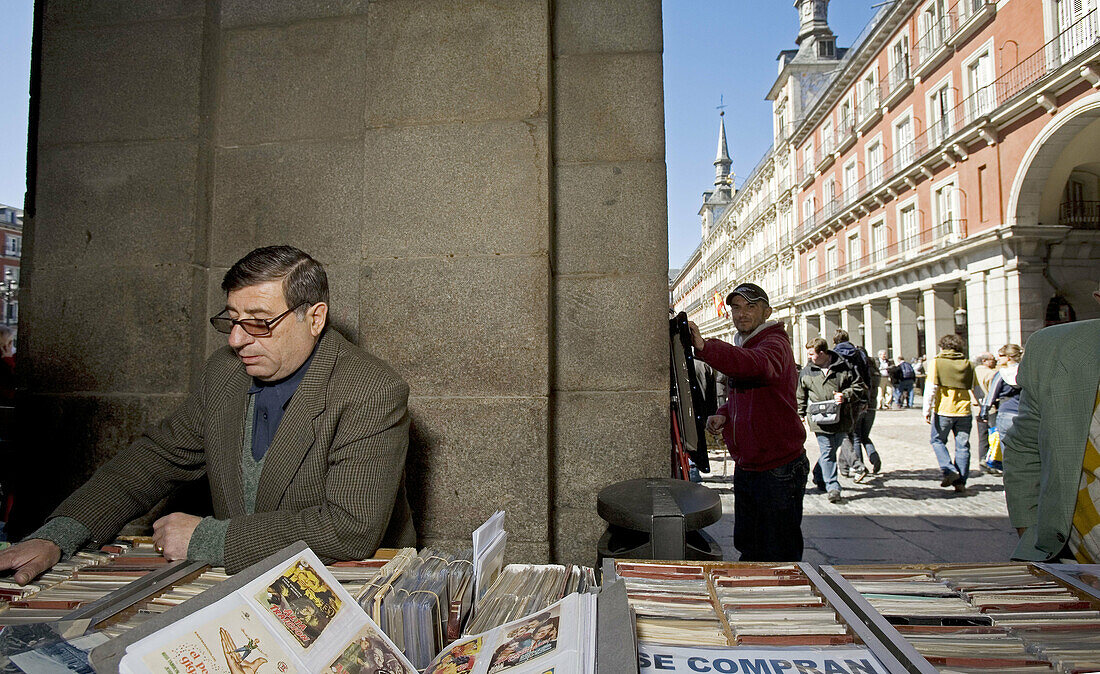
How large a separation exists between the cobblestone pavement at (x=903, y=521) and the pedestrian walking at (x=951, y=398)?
0.48 m

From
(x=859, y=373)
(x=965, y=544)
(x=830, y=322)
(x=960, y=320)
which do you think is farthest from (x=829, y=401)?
(x=830, y=322)

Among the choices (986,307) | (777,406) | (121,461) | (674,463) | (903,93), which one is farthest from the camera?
(903,93)

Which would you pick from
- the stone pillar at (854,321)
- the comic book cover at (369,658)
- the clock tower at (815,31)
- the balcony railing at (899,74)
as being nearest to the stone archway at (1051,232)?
the balcony railing at (899,74)

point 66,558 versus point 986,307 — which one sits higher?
point 986,307

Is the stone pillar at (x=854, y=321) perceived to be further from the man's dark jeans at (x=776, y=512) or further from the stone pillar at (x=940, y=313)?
the man's dark jeans at (x=776, y=512)

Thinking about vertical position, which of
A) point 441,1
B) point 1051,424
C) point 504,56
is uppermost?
point 441,1

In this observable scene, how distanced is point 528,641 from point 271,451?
4.02ft

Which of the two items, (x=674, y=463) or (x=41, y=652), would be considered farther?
(x=674, y=463)

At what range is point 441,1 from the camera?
9.64 ft

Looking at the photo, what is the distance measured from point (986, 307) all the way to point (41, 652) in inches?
1013

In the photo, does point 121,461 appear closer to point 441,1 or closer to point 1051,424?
point 441,1

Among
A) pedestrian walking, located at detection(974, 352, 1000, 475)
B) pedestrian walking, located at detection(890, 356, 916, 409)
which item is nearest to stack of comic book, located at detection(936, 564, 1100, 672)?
pedestrian walking, located at detection(974, 352, 1000, 475)

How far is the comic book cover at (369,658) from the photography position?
1096 millimetres

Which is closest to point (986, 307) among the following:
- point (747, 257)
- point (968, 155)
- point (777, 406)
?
point (968, 155)
